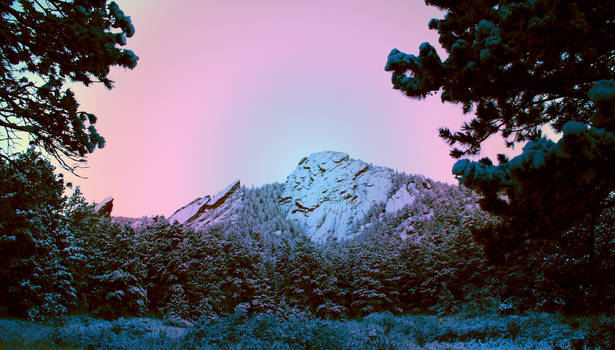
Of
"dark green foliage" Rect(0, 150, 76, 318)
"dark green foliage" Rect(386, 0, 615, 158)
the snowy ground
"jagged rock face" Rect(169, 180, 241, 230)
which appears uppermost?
"jagged rock face" Rect(169, 180, 241, 230)

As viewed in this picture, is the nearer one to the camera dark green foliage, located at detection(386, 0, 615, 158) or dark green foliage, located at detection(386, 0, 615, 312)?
dark green foliage, located at detection(386, 0, 615, 312)

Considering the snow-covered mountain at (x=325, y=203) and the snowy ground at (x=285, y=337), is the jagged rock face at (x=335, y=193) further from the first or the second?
the snowy ground at (x=285, y=337)

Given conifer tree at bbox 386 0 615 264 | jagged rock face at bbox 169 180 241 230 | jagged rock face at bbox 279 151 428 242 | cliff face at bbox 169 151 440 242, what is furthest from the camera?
jagged rock face at bbox 169 180 241 230

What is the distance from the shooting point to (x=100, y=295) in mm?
24031

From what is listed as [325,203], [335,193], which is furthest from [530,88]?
[335,193]

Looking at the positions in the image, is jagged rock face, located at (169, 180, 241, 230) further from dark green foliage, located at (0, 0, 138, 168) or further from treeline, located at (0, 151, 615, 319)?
dark green foliage, located at (0, 0, 138, 168)

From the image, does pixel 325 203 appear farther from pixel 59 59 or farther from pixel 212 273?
pixel 59 59

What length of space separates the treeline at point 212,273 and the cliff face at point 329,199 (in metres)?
34.2

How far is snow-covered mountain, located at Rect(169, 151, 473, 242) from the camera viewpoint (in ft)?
243

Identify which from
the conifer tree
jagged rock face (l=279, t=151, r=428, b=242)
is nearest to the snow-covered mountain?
jagged rock face (l=279, t=151, r=428, b=242)

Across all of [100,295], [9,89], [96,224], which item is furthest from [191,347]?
[96,224]

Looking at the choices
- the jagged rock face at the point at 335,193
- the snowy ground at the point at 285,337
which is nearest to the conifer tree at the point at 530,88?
the snowy ground at the point at 285,337

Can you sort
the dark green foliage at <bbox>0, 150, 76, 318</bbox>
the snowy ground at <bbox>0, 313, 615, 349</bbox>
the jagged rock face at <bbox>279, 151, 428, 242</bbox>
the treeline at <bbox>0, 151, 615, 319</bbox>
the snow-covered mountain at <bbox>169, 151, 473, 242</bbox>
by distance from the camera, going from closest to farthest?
the snowy ground at <bbox>0, 313, 615, 349</bbox>, the dark green foliage at <bbox>0, 150, 76, 318</bbox>, the treeline at <bbox>0, 151, 615, 319</bbox>, the snow-covered mountain at <bbox>169, 151, 473, 242</bbox>, the jagged rock face at <bbox>279, 151, 428, 242</bbox>

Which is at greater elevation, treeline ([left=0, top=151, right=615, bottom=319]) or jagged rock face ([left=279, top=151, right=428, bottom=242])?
jagged rock face ([left=279, top=151, right=428, bottom=242])
